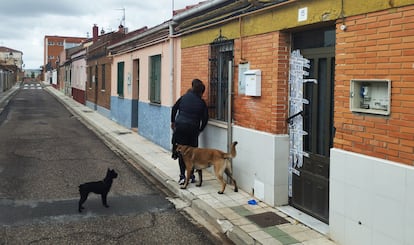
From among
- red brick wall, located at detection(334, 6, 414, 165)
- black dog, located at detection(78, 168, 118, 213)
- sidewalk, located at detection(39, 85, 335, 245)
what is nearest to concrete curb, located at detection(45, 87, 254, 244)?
sidewalk, located at detection(39, 85, 335, 245)

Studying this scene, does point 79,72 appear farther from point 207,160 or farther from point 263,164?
point 263,164

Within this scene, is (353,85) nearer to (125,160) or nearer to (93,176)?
(93,176)

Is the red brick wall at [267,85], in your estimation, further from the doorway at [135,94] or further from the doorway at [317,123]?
the doorway at [135,94]

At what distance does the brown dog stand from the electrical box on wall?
250cm

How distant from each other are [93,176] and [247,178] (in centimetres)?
324

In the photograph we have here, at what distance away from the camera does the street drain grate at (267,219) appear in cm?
555

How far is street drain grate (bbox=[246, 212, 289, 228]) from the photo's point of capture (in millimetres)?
5551

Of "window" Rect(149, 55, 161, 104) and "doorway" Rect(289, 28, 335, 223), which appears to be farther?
"window" Rect(149, 55, 161, 104)

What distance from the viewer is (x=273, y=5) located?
6.12m

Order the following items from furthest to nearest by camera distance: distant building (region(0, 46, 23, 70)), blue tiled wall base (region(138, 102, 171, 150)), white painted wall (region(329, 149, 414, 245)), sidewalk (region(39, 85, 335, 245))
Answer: distant building (region(0, 46, 23, 70)) → blue tiled wall base (region(138, 102, 171, 150)) → sidewalk (region(39, 85, 335, 245)) → white painted wall (region(329, 149, 414, 245))

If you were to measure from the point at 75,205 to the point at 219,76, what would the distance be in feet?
11.6

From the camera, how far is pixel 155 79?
12.6 meters

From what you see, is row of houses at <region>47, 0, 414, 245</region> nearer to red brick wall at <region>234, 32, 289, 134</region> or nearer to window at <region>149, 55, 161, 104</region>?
red brick wall at <region>234, 32, 289, 134</region>


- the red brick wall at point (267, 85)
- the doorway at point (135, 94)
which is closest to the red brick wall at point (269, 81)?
the red brick wall at point (267, 85)
